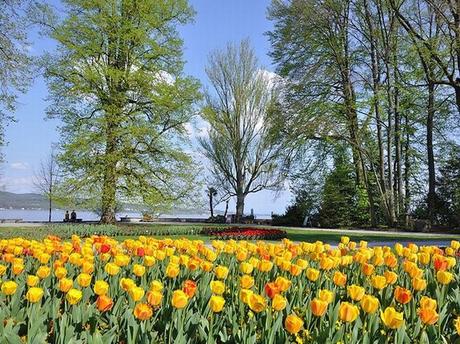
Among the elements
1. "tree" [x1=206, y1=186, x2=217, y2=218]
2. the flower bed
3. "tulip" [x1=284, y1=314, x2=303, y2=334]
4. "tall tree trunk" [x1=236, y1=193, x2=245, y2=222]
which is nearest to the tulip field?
"tulip" [x1=284, y1=314, x2=303, y2=334]

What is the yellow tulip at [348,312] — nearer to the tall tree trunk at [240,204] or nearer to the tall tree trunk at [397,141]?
the tall tree trunk at [397,141]

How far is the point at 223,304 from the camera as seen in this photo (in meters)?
2.51

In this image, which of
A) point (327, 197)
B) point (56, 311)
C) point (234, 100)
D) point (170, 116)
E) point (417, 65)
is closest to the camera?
point (56, 311)

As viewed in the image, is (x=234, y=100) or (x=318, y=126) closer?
(x=318, y=126)

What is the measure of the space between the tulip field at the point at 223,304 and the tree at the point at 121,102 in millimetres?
16173

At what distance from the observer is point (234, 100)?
33.8 meters

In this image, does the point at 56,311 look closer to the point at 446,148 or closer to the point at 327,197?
the point at 327,197

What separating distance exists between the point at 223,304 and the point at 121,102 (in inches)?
782

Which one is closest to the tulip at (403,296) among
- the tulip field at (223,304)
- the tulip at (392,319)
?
the tulip field at (223,304)

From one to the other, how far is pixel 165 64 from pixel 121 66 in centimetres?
199

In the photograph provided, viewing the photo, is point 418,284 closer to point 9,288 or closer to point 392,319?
point 392,319

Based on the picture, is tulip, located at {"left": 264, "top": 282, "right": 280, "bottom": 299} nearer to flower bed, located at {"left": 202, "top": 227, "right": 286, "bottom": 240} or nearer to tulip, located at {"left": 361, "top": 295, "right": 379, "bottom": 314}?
tulip, located at {"left": 361, "top": 295, "right": 379, "bottom": 314}

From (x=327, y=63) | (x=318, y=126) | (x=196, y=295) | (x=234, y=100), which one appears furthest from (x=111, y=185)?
(x=196, y=295)

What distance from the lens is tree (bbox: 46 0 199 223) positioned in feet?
66.8
